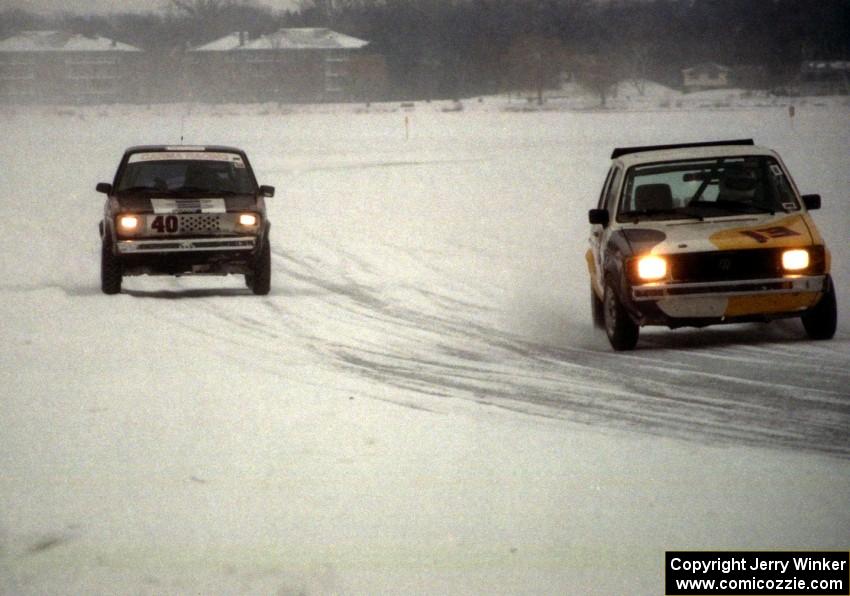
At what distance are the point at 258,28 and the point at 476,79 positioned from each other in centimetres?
2396

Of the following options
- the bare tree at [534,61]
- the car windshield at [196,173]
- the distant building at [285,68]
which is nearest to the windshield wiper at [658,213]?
the car windshield at [196,173]

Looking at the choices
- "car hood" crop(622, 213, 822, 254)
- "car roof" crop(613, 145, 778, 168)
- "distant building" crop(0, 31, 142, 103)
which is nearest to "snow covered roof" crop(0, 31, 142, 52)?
"distant building" crop(0, 31, 142, 103)

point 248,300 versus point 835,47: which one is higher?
point 835,47

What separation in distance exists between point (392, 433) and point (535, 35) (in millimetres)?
111304

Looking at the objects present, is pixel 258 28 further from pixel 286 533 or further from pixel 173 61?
pixel 286 533

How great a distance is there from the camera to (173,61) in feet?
406

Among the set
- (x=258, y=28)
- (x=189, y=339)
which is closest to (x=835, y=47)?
(x=258, y=28)

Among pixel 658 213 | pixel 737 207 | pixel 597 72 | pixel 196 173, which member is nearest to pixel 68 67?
pixel 597 72

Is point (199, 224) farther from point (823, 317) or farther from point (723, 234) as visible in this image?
point (823, 317)

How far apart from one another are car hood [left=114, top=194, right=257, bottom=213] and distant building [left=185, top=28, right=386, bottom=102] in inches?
4302

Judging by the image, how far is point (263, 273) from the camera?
1399cm

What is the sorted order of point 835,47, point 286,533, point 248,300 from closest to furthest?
point 286,533 → point 248,300 → point 835,47

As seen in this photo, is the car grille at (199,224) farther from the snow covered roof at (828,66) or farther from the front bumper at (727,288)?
the snow covered roof at (828,66)

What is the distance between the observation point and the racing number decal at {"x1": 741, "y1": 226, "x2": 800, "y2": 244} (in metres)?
9.89
